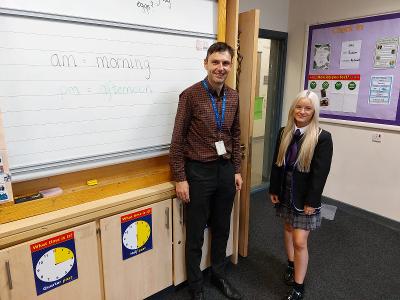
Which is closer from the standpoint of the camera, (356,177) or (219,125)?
(219,125)

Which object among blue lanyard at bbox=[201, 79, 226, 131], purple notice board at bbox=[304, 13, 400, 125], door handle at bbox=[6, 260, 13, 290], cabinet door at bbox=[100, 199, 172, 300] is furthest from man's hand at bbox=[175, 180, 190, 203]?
purple notice board at bbox=[304, 13, 400, 125]

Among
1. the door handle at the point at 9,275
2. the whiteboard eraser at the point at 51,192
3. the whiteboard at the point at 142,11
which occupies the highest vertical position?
the whiteboard at the point at 142,11

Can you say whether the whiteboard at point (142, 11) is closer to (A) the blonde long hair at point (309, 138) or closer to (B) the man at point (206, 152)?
(B) the man at point (206, 152)

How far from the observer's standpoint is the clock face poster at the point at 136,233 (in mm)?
1637

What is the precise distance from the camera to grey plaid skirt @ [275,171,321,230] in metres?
1.81

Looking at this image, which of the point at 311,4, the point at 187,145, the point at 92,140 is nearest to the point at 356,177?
the point at 311,4

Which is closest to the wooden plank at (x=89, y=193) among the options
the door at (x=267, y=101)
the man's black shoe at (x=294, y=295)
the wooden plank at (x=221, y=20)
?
the wooden plank at (x=221, y=20)

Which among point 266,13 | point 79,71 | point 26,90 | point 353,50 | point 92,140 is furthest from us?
point 266,13

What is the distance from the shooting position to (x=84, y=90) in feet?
4.79

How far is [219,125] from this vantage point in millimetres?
1749

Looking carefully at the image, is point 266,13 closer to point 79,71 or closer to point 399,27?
point 399,27

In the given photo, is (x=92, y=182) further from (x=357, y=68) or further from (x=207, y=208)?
(x=357, y=68)

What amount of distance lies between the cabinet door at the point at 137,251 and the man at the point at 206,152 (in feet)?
0.48

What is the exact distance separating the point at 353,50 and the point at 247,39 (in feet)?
5.19
